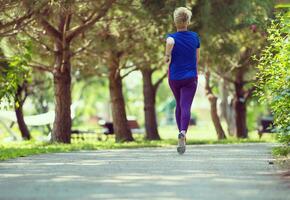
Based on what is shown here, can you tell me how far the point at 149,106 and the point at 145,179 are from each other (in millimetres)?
20266

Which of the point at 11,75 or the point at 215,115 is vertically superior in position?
the point at 11,75

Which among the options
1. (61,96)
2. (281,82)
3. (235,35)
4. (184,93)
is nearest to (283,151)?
(281,82)

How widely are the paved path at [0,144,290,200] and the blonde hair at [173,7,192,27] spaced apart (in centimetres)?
204

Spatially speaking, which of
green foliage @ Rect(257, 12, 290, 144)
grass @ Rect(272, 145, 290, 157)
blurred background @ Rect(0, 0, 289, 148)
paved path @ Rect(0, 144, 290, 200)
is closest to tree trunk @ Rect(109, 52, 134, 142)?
blurred background @ Rect(0, 0, 289, 148)

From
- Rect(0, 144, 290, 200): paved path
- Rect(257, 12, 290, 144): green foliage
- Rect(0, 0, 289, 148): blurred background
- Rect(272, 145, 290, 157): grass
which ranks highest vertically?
Rect(0, 0, 289, 148): blurred background

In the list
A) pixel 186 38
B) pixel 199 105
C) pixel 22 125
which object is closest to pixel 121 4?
pixel 186 38

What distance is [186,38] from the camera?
A: 12.0m

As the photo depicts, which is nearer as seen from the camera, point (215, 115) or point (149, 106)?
point (149, 106)

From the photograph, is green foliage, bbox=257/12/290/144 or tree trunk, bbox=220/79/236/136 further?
tree trunk, bbox=220/79/236/136

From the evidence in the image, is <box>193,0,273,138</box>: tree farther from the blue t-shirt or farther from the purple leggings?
the purple leggings

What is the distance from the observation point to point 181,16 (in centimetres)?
1192

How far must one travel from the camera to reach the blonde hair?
11.9m

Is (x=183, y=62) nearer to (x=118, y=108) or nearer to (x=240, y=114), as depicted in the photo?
(x=118, y=108)

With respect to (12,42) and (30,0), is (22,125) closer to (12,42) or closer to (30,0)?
(12,42)
